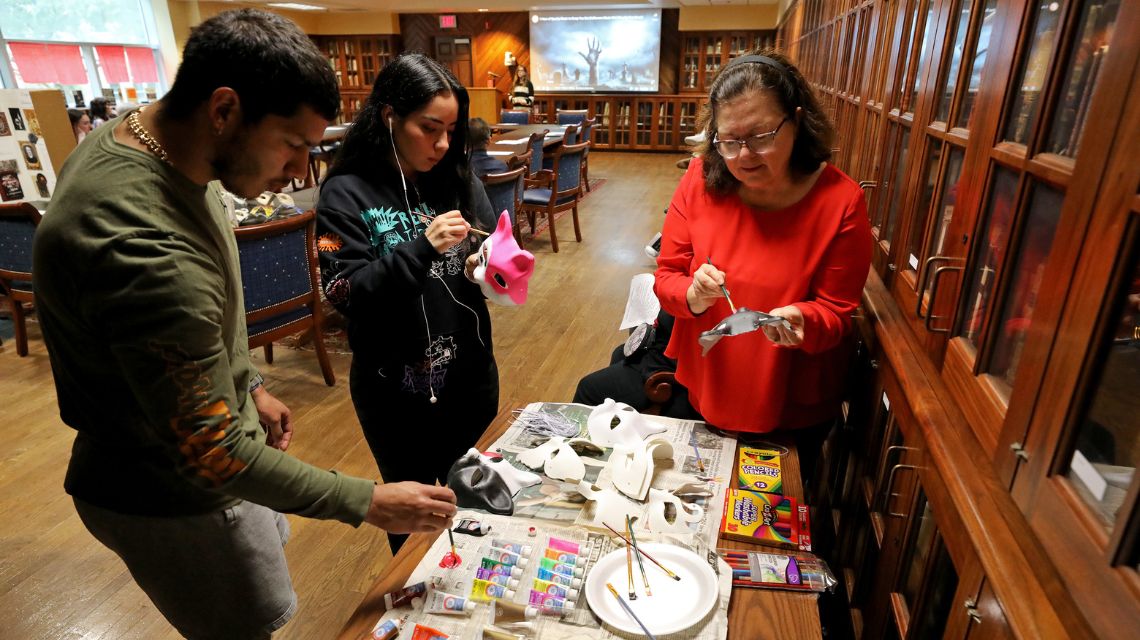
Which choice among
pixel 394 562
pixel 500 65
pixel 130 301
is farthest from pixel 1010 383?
pixel 500 65

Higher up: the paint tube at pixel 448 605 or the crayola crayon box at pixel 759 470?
the crayola crayon box at pixel 759 470

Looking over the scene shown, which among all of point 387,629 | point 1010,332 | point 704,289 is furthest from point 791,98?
point 387,629

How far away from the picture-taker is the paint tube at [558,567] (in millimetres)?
1096

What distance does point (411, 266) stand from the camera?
1.31 meters

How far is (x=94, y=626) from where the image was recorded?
1823 mm

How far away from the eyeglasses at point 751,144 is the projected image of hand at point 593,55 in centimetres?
1200

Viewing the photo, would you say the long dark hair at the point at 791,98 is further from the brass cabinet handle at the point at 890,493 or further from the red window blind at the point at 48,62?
the red window blind at the point at 48,62

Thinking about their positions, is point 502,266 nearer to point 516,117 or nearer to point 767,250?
point 767,250

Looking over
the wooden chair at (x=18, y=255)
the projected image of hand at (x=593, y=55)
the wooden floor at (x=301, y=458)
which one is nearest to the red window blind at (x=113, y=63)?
the projected image of hand at (x=593, y=55)

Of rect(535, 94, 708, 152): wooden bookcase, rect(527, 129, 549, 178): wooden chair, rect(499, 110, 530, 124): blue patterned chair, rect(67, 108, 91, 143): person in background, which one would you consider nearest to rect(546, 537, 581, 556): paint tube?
rect(527, 129, 549, 178): wooden chair

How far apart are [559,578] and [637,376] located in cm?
87

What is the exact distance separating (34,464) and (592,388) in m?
2.33

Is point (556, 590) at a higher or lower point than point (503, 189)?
lower

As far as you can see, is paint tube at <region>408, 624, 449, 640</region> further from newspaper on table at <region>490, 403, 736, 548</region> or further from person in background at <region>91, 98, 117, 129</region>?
person in background at <region>91, 98, 117, 129</region>
